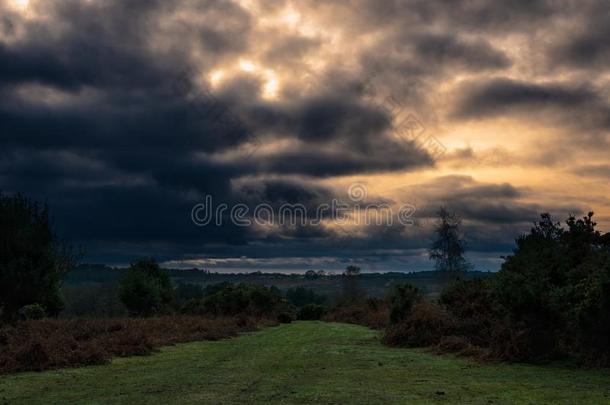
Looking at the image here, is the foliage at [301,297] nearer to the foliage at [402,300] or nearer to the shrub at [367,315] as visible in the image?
the shrub at [367,315]

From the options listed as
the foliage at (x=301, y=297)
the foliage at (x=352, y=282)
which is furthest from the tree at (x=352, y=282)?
the foliage at (x=301, y=297)

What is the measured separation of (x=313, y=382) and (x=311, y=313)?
78.1 m

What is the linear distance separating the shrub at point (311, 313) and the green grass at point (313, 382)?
219 ft

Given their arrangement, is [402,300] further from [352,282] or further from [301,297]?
[301,297]

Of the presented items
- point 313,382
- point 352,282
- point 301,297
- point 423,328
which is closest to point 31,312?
point 423,328

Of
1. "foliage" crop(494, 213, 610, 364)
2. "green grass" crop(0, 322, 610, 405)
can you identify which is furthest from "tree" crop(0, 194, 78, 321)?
"foliage" crop(494, 213, 610, 364)

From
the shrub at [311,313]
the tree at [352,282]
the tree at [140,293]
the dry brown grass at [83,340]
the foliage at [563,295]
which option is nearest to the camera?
the foliage at [563,295]

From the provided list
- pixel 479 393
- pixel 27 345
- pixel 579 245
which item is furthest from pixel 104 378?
pixel 579 245

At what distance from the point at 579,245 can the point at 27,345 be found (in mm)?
24060

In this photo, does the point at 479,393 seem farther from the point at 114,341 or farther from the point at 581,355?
the point at 114,341

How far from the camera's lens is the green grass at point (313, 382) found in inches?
571

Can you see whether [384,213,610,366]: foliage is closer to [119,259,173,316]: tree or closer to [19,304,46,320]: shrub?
[19,304,46,320]: shrub

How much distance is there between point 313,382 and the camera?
683 inches

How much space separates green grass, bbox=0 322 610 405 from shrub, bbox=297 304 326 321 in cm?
6686
